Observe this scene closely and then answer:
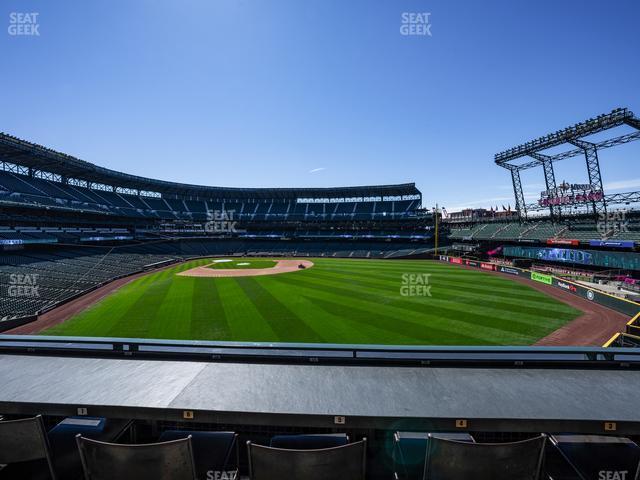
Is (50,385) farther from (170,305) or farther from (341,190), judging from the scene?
(341,190)

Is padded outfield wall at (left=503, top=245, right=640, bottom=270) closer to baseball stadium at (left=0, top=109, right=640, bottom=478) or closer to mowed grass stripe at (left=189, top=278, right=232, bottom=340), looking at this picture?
baseball stadium at (left=0, top=109, right=640, bottom=478)

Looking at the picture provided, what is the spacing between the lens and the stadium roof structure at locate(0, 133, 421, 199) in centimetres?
4262

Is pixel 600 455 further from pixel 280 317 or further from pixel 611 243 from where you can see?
pixel 611 243

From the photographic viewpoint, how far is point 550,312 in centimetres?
2195

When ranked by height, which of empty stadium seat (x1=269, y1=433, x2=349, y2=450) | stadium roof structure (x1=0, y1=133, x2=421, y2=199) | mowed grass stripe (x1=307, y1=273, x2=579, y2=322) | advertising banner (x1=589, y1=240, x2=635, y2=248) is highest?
stadium roof structure (x1=0, y1=133, x2=421, y2=199)

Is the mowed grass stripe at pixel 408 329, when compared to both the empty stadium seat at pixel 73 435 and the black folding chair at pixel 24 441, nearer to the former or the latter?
the empty stadium seat at pixel 73 435

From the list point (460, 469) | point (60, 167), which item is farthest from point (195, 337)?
point (60, 167)

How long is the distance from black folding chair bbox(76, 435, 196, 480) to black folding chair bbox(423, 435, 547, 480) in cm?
289

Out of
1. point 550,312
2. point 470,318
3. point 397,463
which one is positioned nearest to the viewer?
point 397,463

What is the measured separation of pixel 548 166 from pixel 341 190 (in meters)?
52.5

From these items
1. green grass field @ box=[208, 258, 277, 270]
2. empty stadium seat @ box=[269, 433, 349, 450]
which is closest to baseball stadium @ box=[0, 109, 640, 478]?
empty stadium seat @ box=[269, 433, 349, 450]

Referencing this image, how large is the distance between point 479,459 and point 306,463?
6.54ft

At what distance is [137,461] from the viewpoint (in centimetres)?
344

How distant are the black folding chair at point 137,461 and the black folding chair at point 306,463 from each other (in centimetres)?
84
